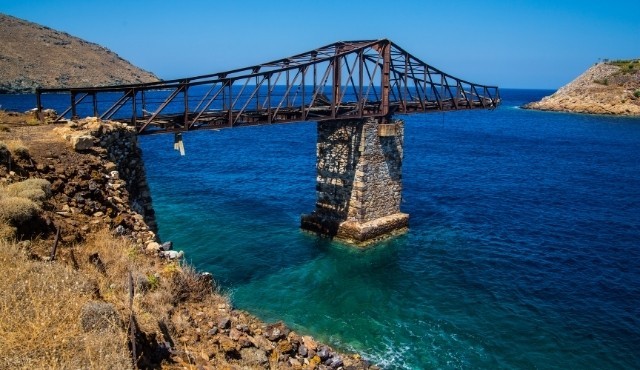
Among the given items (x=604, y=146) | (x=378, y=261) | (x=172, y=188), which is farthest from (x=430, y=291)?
(x=604, y=146)

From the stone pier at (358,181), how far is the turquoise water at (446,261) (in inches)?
40.5

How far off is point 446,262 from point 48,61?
145900mm

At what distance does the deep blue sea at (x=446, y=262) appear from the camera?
56.6 feet

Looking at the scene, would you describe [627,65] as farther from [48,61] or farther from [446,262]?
[48,61]

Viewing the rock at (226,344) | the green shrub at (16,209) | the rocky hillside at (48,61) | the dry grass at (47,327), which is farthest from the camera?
the rocky hillside at (48,61)

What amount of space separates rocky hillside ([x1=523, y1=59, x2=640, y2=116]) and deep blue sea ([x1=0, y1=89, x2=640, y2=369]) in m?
66.7

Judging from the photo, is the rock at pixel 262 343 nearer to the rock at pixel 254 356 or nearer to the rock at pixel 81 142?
the rock at pixel 254 356

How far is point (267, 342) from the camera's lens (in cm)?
1279

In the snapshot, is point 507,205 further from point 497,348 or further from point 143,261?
point 143,261

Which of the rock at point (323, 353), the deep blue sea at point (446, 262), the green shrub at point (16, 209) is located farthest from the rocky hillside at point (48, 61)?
the rock at point (323, 353)

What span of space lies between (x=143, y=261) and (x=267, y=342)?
3.89 meters

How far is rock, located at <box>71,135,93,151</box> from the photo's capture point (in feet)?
45.2

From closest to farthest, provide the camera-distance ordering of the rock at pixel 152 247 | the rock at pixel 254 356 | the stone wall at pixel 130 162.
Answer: the rock at pixel 254 356 < the rock at pixel 152 247 < the stone wall at pixel 130 162

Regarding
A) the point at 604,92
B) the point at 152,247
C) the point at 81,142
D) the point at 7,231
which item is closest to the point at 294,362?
the point at 152,247
